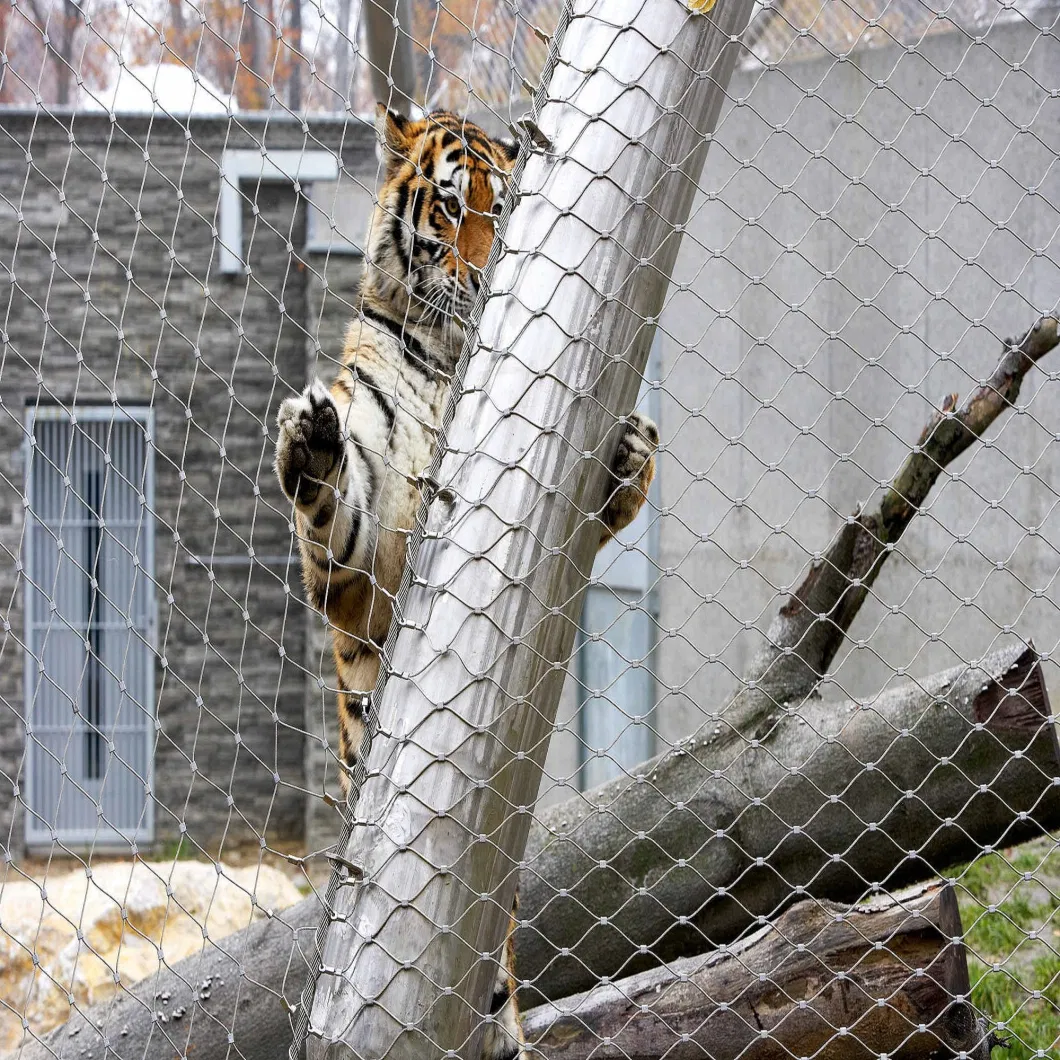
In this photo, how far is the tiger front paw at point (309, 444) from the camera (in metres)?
1.93

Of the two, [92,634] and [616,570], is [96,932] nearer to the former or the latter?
[616,570]

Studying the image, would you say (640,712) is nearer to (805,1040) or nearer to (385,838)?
(805,1040)

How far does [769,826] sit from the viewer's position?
2680mm

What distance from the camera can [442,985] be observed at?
4.56 feet

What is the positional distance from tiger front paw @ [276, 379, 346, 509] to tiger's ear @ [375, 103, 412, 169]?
853 millimetres

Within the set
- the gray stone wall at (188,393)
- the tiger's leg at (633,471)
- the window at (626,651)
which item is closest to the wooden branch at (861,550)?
the tiger's leg at (633,471)

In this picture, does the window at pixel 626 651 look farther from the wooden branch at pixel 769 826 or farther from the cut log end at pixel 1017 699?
the cut log end at pixel 1017 699

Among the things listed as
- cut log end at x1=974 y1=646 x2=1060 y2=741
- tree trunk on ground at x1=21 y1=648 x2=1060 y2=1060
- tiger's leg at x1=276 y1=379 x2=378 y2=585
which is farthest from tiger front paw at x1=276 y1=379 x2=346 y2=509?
cut log end at x1=974 y1=646 x2=1060 y2=741

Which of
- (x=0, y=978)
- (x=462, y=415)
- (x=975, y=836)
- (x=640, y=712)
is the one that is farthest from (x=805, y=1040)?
(x=640, y=712)

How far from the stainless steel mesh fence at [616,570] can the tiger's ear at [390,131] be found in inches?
0.7

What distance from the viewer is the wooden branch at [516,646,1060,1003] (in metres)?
2.55

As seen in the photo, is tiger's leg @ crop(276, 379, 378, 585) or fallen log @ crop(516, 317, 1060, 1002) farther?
fallen log @ crop(516, 317, 1060, 1002)

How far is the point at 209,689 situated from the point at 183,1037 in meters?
5.11

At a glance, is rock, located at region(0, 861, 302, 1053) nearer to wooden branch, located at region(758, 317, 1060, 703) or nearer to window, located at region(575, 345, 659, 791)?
wooden branch, located at region(758, 317, 1060, 703)
